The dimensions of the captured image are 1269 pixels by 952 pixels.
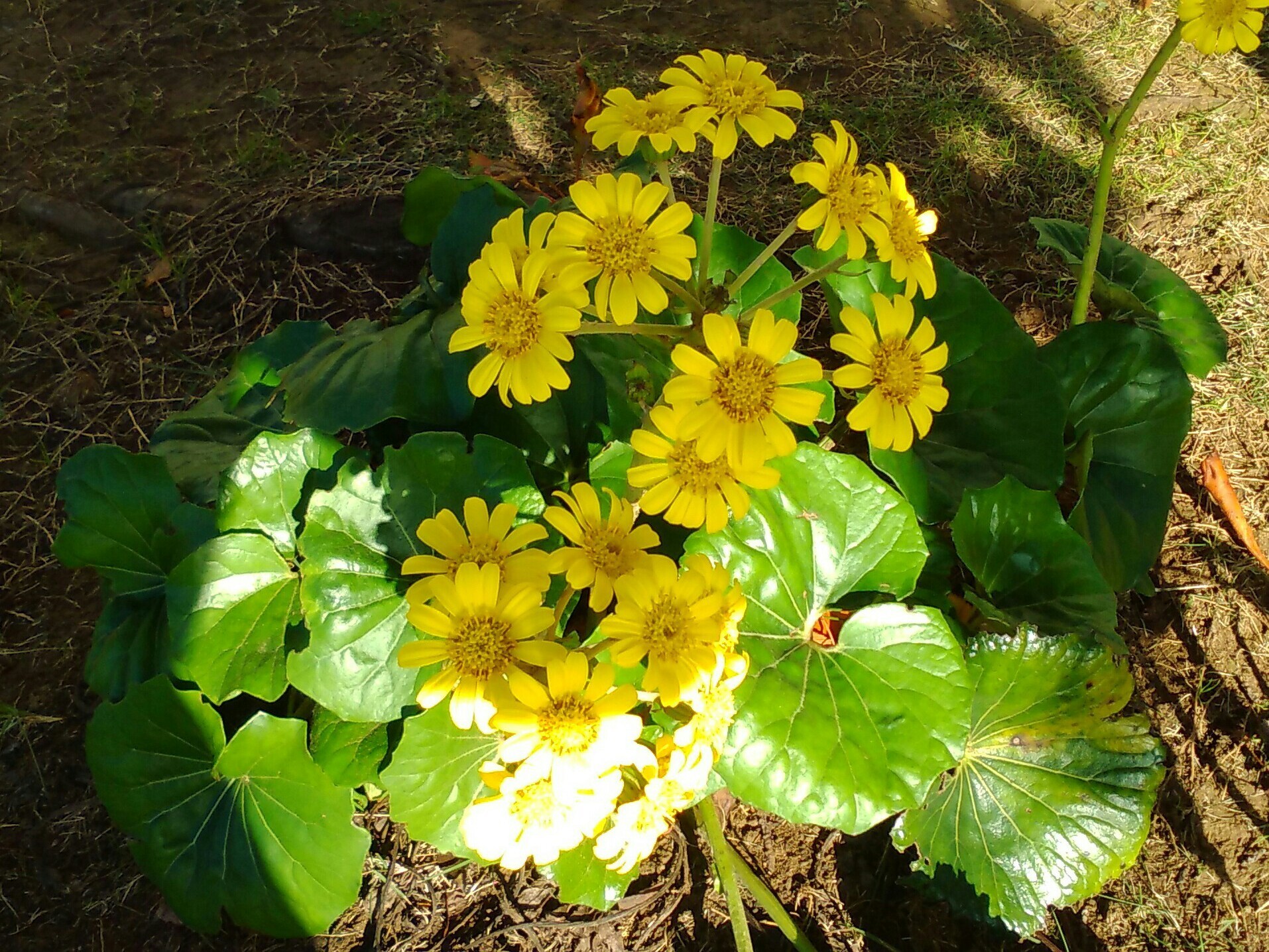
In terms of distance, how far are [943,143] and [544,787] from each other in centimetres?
286

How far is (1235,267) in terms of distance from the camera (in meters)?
2.98

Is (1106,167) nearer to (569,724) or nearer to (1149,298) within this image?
(1149,298)

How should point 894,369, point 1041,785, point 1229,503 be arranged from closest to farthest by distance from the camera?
1. point 894,369
2. point 1041,785
3. point 1229,503

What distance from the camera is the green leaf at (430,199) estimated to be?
229 cm

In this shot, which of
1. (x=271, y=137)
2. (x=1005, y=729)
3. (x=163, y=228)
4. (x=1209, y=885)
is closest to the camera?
(x=1005, y=729)

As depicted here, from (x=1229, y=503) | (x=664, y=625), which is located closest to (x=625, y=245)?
(x=664, y=625)

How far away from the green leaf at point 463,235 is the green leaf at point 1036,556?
124 centimetres

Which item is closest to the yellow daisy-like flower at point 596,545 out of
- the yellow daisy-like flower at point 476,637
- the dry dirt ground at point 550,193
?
the yellow daisy-like flower at point 476,637

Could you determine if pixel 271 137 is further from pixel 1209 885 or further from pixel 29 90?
pixel 1209 885

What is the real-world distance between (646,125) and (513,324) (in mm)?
424

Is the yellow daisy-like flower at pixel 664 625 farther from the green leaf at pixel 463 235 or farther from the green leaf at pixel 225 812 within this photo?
the green leaf at pixel 463 235

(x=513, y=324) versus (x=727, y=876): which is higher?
(x=513, y=324)

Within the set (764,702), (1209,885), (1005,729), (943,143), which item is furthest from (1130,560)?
(943,143)

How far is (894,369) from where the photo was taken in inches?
56.8
